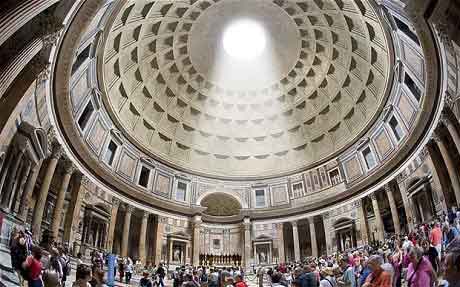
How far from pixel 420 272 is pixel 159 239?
87.3 feet

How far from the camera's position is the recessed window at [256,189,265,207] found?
34.8 metres

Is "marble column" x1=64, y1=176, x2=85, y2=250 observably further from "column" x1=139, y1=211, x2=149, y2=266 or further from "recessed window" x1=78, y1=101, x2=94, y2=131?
"column" x1=139, y1=211, x2=149, y2=266

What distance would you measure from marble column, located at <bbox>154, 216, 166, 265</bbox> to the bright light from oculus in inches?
701

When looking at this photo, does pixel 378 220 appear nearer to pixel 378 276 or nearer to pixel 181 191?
pixel 181 191

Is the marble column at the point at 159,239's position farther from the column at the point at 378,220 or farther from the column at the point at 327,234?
the column at the point at 378,220

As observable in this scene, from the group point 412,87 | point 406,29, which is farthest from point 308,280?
point 412,87

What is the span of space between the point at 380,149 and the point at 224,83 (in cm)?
1665

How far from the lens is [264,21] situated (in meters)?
33.2

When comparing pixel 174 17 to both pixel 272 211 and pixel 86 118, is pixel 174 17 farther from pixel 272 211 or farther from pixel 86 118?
A: pixel 272 211

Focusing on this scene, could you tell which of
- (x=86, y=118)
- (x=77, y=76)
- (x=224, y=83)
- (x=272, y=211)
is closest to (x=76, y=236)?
(x=86, y=118)

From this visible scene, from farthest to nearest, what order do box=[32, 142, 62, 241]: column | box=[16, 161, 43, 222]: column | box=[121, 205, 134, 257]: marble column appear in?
box=[121, 205, 134, 257]: marble column, box=[32, 142, 62, 241]: column, box=[16, 161, 43, 222]: column

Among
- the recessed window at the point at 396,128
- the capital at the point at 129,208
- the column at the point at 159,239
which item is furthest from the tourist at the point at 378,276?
the column at the point at 159,239

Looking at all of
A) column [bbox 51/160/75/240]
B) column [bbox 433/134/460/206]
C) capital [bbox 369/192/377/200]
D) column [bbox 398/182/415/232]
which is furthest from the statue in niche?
column [bbox 433/134/460/206]

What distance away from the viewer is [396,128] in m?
26.6
